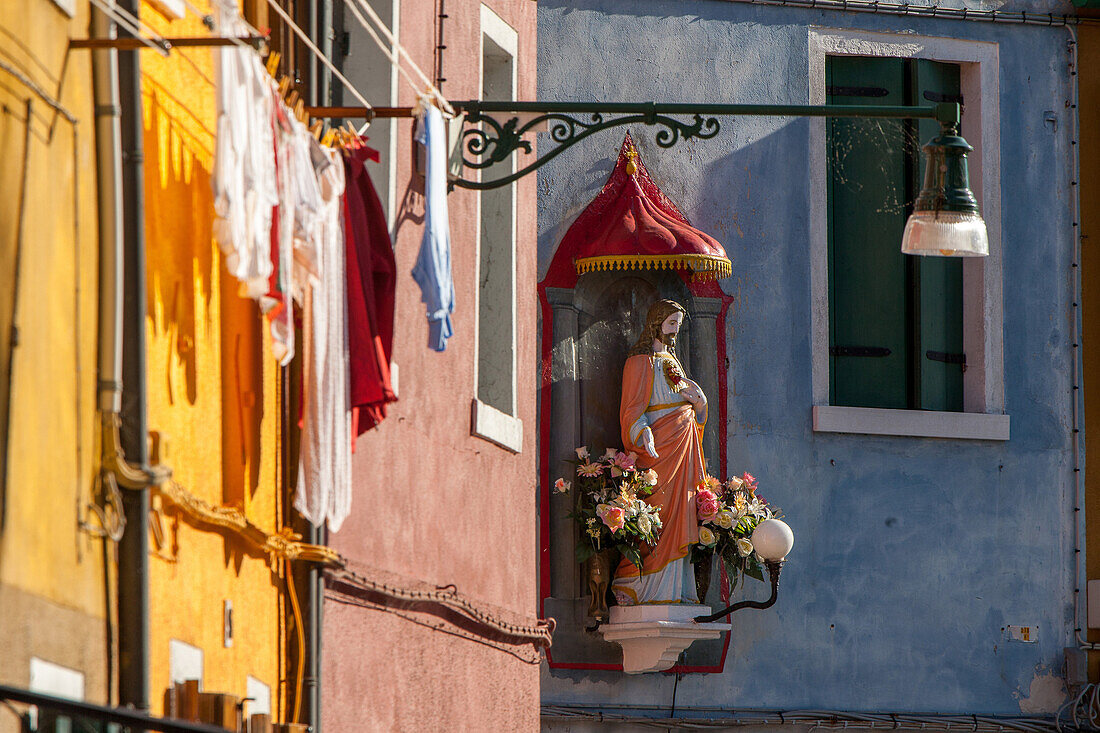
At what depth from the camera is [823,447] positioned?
618 inches

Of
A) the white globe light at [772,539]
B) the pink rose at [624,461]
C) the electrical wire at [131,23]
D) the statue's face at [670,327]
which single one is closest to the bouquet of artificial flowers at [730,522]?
the white globe light at [772,539]

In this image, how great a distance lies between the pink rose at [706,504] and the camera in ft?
47.6

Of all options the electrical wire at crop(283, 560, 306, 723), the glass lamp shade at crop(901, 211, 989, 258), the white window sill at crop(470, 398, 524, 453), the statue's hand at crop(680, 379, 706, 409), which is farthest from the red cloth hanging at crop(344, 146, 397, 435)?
the statue's hand at crop(680, 379, 706, 409)

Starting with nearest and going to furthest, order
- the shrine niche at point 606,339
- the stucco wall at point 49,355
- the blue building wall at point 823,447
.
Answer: the stucco wall at point 49,355
the shrine niche at point 606,339
the blue building wall at point 823,447

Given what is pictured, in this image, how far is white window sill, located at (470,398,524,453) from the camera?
10.7 m

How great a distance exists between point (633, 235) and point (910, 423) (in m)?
2.78

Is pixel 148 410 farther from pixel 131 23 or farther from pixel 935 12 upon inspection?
pixel 935 12

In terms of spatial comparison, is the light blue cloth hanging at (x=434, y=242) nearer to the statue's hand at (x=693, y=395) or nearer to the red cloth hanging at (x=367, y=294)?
the red cloth hanging at (x=367, y=294)

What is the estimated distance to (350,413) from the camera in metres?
7.53

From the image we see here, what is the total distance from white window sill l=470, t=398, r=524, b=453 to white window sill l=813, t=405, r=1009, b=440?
474 centimetres

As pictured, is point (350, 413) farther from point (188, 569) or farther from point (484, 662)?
point (484, 662)

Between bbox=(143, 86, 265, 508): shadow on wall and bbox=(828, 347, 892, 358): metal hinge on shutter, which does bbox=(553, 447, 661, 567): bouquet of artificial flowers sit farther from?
bbox=(143, 86, 265, 508): shadow on wall

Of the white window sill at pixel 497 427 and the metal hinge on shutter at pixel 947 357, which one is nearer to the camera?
the white window sill at pixel 497 427

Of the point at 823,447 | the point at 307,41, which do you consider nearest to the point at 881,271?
the point at 823,447
